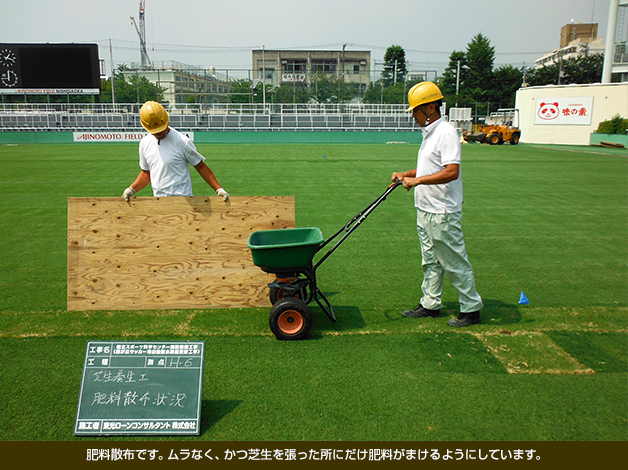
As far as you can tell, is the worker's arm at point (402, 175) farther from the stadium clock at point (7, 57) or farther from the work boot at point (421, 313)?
the stadium clock at point (7, 57)

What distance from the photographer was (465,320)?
4.63 m

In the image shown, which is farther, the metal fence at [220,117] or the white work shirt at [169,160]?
the metal fence at [220,117]

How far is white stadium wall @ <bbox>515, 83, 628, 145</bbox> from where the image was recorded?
35000 mm

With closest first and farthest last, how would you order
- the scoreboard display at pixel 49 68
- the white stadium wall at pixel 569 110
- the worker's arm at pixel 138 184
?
the worker's arm at pixel 138 184 → the white stadium wall at pixel 569 110 → the scoreboard display at pixel 49 68

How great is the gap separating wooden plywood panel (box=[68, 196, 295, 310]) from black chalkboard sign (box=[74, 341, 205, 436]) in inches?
74.8

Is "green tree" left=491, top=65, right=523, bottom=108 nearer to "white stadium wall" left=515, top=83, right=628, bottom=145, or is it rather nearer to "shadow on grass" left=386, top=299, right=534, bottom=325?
"white stadium wall" left=515, top=83, right=628, bottom=145

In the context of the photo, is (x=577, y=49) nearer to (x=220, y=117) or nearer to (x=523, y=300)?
(x=220, y=117)

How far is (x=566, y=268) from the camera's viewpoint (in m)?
6.62

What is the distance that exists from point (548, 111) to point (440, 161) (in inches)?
1495

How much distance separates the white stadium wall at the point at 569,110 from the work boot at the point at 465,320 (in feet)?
120

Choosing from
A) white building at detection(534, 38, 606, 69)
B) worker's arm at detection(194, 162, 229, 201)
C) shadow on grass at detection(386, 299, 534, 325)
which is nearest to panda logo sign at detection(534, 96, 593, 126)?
shadow on grass at detection(386, 299, 534, 325)

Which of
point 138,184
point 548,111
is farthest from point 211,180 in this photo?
point 548,111

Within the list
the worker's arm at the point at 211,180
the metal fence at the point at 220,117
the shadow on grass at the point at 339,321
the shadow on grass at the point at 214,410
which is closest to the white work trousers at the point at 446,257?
the shadow on grass at the point at 339,321

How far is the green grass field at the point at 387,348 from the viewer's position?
10.4 ft
